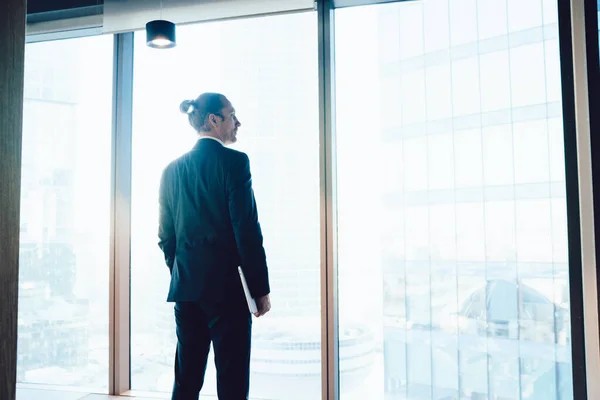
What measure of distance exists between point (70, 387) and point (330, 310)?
1551 mm

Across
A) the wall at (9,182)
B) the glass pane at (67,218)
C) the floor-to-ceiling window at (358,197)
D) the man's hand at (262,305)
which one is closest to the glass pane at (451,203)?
the floor-to-ceiling window at (358,197)

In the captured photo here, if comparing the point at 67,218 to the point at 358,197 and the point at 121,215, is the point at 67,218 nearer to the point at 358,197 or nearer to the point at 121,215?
the point at 121,215

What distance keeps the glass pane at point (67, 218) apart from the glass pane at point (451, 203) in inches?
53.4

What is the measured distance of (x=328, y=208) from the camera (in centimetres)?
254

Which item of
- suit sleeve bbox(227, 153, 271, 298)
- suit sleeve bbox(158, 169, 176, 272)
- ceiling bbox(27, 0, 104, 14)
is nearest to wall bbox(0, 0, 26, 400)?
suit sleeve bbox(227, 153, 271, 298)

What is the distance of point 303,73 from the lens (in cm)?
267

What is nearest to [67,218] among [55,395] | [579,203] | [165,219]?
[55,395]

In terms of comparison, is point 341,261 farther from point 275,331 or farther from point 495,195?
point 495,195

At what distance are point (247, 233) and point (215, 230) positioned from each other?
0.13 metres

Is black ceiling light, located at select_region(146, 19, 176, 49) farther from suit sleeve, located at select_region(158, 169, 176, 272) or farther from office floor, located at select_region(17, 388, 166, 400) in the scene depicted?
office floor, located at select_region(17, 388, 166, 400)

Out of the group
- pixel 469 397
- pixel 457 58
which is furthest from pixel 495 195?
pixel 469 397

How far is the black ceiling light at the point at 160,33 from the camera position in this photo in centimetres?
242

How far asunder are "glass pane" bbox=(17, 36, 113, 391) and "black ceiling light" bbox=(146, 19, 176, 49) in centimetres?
69

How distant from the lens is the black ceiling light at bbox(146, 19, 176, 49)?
7.93ft
